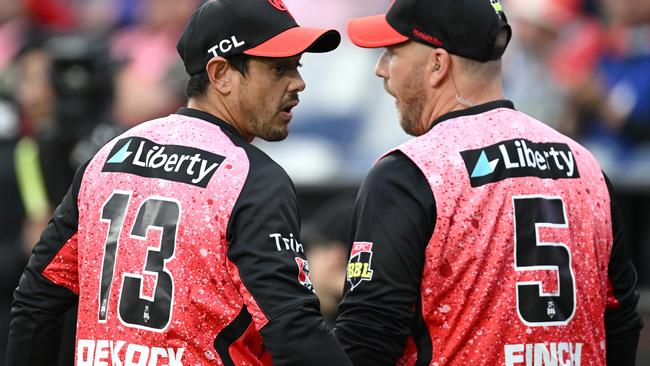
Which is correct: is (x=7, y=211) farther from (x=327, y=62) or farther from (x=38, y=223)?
(x=327, y=62)

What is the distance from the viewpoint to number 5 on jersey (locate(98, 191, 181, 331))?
3904mm

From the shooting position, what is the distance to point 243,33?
4.11 meters

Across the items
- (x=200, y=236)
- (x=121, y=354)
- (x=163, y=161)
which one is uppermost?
(x=163, y=161)

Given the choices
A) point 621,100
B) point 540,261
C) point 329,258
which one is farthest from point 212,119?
point 621,100

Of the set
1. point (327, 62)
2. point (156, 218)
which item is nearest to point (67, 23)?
point (327, 62)

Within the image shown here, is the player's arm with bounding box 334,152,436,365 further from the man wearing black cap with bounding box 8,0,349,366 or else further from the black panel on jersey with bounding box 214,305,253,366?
the black panel on jersey with bounding box 214,305,253,366

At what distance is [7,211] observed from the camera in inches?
316

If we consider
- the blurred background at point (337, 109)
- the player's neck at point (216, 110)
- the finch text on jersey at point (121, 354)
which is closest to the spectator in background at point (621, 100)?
the blurred background at point (337, 109)

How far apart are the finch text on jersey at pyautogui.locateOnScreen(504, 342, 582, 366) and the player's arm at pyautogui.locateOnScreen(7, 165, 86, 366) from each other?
144cm

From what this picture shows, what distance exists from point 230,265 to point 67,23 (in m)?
7.69

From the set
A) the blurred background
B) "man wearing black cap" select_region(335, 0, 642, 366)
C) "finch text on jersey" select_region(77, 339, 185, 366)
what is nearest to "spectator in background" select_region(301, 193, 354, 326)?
the blurred background

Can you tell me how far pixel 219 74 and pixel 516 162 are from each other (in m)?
1.00

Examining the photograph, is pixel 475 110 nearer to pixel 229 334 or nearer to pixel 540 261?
pixel 540 261

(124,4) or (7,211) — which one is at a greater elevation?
(124,4)
